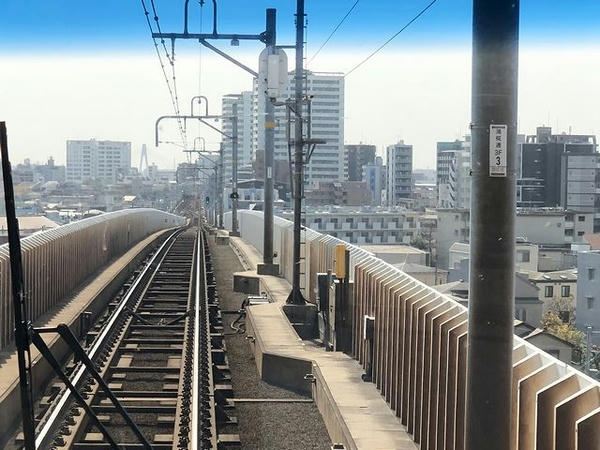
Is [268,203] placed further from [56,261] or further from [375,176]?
[375,176]

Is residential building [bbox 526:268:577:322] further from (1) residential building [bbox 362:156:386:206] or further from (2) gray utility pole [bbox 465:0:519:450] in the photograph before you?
(1) residential building [bbox 362:156:386:206]

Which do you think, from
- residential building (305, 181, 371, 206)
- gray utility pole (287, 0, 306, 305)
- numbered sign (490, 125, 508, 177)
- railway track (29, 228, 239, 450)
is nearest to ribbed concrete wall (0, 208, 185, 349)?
railway track (29, 228, 239, 450)

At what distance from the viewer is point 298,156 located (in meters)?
12.4

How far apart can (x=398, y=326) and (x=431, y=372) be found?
131 cm

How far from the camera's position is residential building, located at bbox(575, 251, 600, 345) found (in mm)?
21734

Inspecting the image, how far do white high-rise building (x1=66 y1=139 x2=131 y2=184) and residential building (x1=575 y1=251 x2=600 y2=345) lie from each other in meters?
52.1

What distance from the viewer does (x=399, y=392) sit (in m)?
7.46

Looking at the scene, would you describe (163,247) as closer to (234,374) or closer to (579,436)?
(234,374)

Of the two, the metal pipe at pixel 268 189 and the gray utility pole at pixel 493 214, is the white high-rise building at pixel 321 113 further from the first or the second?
the gray utility pole at pixel 493 214

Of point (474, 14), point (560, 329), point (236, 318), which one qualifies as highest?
point (474, 14)

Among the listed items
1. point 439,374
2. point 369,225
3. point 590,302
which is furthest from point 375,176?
point 439,374

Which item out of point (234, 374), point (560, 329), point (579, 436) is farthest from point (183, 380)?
point (560, 329)

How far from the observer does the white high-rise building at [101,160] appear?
78.0m

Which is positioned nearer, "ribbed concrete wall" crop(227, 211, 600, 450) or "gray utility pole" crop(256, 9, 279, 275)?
"ribbed concrete wall" crop(227, 211, 600, 450)
